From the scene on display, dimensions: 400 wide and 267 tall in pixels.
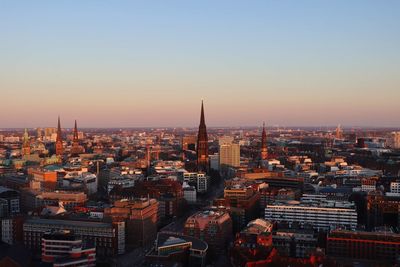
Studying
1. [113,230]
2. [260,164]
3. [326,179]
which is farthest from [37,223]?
[260,164]

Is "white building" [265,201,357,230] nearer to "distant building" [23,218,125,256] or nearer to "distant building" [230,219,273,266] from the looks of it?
"distant building" [230,219,273,266]

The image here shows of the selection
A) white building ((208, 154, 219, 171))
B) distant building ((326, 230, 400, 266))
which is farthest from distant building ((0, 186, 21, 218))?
white building ((208, 154, 219, 171))

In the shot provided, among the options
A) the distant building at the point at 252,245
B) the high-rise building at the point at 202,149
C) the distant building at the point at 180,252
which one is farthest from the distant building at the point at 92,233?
the high-rise building at the point at 202,149

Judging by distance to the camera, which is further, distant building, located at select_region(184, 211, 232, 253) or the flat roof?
distant building, located at select_region(184, 211, 232, 253)

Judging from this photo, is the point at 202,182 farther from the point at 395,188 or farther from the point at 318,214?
the point at 318,214

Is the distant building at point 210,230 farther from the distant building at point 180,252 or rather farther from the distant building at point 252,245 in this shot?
the distant building at point 180,252
